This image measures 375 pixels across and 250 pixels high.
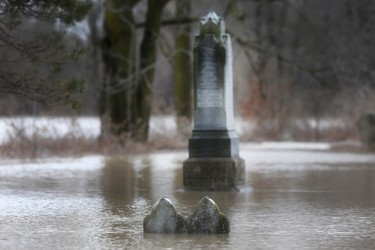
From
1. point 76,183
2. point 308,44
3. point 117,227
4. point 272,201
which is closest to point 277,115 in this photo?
point 308,44

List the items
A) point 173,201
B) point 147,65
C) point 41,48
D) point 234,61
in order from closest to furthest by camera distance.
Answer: point 173,201 < point 41,48 < point 147,65 < point 234,61

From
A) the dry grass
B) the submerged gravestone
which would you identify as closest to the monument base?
the submerged gravestone

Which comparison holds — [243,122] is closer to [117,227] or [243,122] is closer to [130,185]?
[130,185]

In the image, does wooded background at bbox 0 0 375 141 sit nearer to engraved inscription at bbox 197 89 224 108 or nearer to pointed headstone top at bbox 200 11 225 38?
pointed headstone top at bbox 200 11 225 38

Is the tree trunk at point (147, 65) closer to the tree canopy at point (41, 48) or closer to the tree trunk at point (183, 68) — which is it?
the tree trunk at point (183, 68)

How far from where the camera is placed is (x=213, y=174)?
62.4 ft

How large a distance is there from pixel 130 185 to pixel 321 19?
142 ft

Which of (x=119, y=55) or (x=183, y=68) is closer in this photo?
(x=119, y=55)

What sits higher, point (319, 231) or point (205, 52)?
point (205, 52)

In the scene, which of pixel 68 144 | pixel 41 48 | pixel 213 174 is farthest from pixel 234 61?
pixel 41 48

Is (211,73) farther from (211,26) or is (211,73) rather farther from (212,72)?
(211,26)

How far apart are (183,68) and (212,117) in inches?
920

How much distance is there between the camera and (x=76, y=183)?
837 inches

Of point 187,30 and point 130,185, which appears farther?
point 187,30
